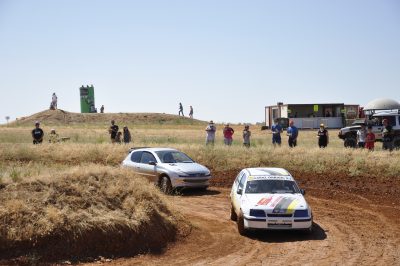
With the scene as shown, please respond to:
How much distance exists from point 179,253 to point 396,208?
8279mm

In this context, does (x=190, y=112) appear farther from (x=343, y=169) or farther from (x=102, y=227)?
(x=102, y=227)

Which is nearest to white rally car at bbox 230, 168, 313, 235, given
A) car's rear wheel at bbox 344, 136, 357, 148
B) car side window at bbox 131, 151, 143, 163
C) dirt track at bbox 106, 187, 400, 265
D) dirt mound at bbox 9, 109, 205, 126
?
dirt track at bbox 106, 187, 400, 265

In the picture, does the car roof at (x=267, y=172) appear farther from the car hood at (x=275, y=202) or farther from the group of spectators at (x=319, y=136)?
the group of spectators at (x=319, y=136)

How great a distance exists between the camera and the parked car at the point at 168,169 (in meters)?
17.8

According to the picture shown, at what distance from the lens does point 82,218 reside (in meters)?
10.3

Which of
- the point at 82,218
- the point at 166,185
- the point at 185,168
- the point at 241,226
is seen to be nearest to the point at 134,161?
the point at 166,185

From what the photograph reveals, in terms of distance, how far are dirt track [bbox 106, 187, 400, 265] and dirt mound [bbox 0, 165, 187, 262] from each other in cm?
57

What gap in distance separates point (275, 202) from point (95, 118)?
5698 centimetres

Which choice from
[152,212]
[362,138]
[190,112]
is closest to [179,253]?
[152,212]

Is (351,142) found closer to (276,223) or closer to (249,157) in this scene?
(249,157)

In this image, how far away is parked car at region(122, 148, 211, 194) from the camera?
703 inches

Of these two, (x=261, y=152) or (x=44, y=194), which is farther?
(x=261, y=152)

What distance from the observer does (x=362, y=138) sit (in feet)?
84.4

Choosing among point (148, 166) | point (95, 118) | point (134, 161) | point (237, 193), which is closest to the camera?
point (237, 193)
